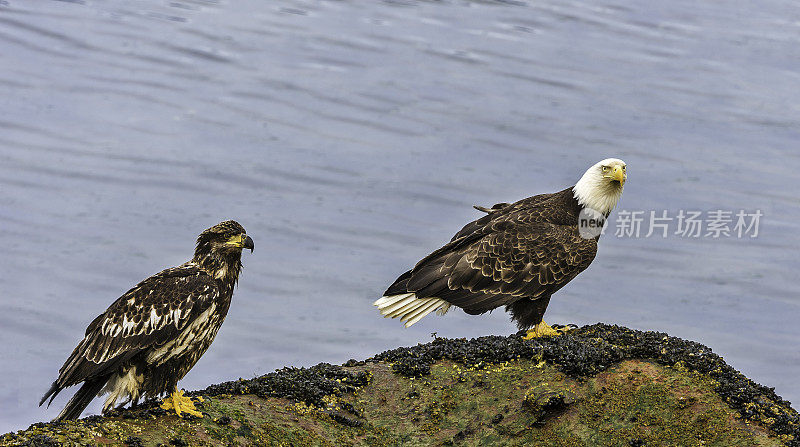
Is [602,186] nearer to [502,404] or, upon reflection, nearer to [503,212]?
[503,212]

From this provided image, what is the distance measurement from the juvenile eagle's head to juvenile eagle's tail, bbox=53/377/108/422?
1.49 meters

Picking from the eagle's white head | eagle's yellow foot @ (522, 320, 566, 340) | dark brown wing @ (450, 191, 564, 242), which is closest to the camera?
eagle's yellow foot @ (522, 320, 566, 340)

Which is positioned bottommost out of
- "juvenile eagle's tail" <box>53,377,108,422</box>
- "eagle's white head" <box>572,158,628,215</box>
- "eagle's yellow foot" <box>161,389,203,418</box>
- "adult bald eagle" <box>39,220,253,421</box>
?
"juvenile eagle's tail" <box>53,377,108,422</box>

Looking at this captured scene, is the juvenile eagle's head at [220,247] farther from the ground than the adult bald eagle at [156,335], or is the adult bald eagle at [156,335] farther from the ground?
the juvenile eagle's head at [220,247]

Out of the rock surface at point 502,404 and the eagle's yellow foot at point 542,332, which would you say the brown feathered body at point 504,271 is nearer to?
the eagle's yellow foot at point 542,332

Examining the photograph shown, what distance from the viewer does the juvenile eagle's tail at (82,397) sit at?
9203 mm

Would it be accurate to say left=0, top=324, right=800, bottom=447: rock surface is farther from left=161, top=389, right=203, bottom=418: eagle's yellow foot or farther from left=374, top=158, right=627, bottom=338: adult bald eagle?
left=374, top=158, right=627, bottom=338: adult bald eagle

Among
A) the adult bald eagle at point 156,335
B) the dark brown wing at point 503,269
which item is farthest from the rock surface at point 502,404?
the dark brown wing at point 503,269

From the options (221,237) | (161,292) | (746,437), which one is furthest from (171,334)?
(746,437)

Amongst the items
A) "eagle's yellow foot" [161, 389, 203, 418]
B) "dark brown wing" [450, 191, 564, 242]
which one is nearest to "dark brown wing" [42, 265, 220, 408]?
"eagle's yellow foot" [161, 389, 203, 418]

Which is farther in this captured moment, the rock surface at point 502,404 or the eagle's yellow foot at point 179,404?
the rock surface at point 502,404

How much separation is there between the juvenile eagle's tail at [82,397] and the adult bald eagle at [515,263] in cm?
408

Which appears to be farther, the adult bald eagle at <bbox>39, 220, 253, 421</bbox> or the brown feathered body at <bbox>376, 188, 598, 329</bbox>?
the brown feathered body at <bbox>376, 188, 598, 329</bbox>

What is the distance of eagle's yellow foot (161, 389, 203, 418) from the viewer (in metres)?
8.85
